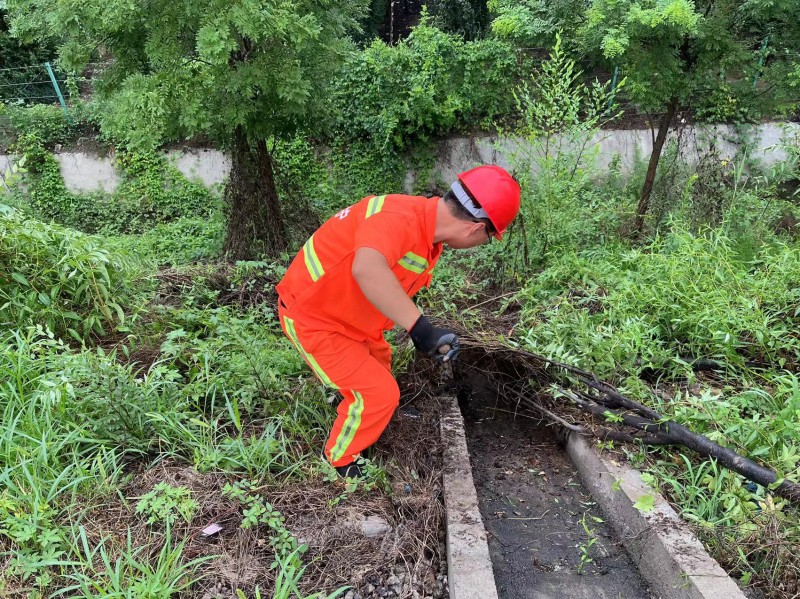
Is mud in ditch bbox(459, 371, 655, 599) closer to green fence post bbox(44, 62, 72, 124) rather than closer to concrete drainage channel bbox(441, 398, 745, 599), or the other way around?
concrete drainage channel bbox(441, 398, 745, 599)

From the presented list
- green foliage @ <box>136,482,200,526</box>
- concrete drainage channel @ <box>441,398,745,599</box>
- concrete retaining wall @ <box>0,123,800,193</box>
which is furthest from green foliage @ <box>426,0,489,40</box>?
green foliage @ <box>136,482,200,526</box>

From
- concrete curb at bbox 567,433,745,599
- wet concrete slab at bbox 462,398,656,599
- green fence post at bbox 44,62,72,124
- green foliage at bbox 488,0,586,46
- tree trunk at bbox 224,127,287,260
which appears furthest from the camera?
green fence post at bbox 44,62,72,124

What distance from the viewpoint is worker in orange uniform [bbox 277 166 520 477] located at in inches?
80.8

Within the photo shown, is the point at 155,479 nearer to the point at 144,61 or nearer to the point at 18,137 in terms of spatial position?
the point at 144,61

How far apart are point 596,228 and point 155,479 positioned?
3995mm

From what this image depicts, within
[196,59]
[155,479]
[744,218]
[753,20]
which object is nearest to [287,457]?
[155,479]

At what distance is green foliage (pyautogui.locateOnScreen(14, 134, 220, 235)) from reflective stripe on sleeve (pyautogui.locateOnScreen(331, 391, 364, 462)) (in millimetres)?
6906

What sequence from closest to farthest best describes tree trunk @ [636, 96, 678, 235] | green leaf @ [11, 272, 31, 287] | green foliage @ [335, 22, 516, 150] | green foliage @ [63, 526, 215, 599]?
1. green foliage @ [63, 526, 215, 599]
2. green leaf @ [11, 272, 31, 287]
3. tree trunk @ [636, 96, 678, 235]
4. green foliage @ [335, 22, 516, 150]

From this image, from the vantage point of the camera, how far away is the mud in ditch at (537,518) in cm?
211

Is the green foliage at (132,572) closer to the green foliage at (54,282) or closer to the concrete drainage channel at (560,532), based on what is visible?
the concrete drainage channel at (560,532)

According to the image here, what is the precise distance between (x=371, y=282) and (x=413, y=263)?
26 centimetres

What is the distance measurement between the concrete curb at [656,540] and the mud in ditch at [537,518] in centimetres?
8

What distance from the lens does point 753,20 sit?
4.40 m

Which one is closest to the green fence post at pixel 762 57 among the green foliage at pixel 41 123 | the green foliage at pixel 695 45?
the green foliage at pixel 695 45
